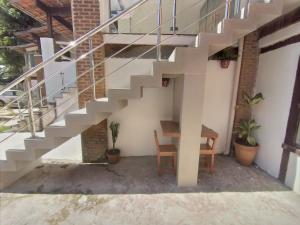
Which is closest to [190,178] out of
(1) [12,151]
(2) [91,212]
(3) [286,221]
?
(3) [286,221]

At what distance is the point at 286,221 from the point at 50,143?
3.15 m

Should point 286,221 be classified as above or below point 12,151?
below

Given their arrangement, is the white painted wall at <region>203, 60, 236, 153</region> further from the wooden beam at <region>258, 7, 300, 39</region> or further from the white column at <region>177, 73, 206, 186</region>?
the white column at <region>177, 73, 206, 186</region>

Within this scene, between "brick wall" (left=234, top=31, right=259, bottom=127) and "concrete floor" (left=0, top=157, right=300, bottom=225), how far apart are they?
121 centimetres

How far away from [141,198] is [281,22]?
349cm

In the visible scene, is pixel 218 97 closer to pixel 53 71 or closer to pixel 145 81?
pixel 145 81

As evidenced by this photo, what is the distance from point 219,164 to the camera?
3.43 m

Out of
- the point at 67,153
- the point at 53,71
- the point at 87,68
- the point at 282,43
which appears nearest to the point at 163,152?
the point at 87,68

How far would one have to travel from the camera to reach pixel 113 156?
3.40m

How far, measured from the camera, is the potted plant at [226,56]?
3.31 m

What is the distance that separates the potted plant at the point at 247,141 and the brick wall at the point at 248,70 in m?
0.18

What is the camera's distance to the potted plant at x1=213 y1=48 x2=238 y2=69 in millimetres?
3314

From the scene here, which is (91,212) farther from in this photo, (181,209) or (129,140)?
(129,140)

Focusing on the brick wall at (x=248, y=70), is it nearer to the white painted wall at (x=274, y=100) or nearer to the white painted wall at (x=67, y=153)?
the white painted wall at (x=274, y=100)
